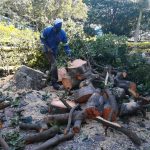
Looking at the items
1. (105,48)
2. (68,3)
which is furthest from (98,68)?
(68,3)

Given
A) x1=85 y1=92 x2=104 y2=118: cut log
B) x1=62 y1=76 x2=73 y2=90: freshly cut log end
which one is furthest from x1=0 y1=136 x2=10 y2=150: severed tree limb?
x1=62 y1=76 x2=73 y2=90: freshly cut log end

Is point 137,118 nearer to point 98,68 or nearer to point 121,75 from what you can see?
point 121,75

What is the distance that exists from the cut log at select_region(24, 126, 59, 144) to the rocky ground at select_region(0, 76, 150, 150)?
0.09m

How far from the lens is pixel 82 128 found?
598cm

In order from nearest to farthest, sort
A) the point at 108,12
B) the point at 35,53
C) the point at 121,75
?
the point at 121,75 → the point at 35,53 → the point at 108,12

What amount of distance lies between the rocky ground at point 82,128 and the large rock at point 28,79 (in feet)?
1.11

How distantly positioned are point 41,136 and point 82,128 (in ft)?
2.74

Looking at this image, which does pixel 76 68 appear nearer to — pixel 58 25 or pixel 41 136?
pixel 58 25

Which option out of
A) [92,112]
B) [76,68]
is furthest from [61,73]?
[92,112]

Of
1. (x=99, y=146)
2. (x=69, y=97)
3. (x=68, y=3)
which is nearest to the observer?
(x=99, y=146)

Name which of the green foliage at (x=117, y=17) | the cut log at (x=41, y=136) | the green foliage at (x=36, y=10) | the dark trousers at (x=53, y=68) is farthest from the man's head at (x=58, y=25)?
the green foliage at (x=117, y=17)

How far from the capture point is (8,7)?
32250mm

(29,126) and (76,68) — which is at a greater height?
(76,68)

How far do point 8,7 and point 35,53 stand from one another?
77.0 feet
